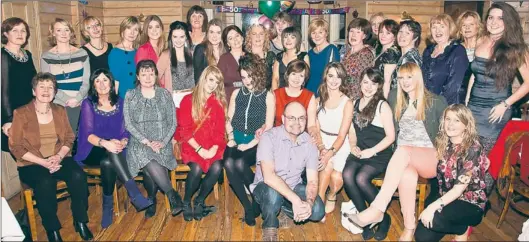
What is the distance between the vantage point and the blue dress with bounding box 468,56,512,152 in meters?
3.99

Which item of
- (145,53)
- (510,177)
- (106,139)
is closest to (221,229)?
(106,139)

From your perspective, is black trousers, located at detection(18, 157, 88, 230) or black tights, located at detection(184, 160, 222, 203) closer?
black trousers, located at detection(18, 157, 88, 230)

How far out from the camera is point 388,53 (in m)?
4.48

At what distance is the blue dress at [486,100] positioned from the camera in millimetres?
3988

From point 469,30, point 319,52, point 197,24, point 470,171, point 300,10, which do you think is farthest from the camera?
point 300,10

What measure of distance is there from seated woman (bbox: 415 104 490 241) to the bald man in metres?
0.94

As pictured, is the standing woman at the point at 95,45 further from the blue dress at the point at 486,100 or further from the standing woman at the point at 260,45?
the blue dress at the point at 486,100

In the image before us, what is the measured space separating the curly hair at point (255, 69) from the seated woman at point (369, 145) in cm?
95

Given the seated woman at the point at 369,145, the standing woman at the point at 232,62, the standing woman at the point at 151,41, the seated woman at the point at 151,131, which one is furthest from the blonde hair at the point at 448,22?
the standing woman at the point at 151,41

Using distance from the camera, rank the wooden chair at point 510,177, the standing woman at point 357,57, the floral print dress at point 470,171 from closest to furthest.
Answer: the floral print dress at point 470,171 → the wooden chair at point 510,177 → the standing woman at point 357,57

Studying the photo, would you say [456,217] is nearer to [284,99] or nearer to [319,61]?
[284,99]

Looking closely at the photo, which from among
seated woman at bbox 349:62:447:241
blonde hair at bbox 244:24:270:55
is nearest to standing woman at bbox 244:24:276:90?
blonde hair at bbox 244:24:270:55

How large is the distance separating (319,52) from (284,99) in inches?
33.3

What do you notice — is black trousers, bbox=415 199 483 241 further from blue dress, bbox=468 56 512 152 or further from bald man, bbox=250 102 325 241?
bald man, bbox=250 102 325 241
